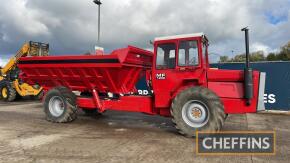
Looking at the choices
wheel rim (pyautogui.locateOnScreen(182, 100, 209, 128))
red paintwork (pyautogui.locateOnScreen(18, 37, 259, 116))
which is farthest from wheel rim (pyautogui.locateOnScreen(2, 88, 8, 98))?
wheel rim (pyautogui.locateOnScreen(182, 100, 209, 128))

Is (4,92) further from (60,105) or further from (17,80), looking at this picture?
(60,105)

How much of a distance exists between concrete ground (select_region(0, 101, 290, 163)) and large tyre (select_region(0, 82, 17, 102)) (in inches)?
303

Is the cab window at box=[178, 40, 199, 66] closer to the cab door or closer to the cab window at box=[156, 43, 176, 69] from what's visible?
the cab door

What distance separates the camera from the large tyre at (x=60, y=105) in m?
9.41

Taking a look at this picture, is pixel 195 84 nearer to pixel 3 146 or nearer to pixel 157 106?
pixel 157 106

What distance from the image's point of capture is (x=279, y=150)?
20.9 ft

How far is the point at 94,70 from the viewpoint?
8.77 metres

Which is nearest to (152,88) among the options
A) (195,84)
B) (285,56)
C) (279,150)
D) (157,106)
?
(157,106)

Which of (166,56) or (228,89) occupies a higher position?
(166,56)

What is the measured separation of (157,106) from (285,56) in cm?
4939

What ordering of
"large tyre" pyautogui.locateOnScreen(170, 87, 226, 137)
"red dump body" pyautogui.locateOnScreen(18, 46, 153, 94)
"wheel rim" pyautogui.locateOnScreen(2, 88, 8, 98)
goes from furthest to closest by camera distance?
"wheel rim" pyautogui.locateOnScreen(2, 88, 8, 98) → "red dump body" pyautogui.locateOnScreen(18, 46, 153, 94) → "large tyre" pyautogui.locateOnScreen(170, 87, 226, 137)

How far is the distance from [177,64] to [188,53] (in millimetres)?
419

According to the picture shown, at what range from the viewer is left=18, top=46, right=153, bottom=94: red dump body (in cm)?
845

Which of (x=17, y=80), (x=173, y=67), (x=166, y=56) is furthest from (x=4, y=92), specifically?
(x=173, y=67)
